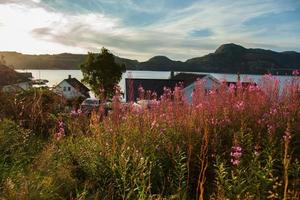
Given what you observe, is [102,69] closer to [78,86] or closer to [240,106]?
[78,86]

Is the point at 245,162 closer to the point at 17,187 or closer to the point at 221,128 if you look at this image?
the point at 221,128

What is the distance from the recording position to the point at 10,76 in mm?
12922

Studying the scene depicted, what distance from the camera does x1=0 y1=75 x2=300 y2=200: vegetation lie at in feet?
14.9

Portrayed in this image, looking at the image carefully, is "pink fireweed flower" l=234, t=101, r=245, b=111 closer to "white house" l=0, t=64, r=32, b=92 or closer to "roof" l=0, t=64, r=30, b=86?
"white house" l=0, t=64, r=32, b=92

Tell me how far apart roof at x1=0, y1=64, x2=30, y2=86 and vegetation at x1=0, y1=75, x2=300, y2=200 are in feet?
17.2

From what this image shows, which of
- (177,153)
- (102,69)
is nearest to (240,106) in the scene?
(177,153)

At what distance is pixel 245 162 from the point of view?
5230 millimetres

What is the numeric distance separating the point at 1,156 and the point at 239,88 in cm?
372

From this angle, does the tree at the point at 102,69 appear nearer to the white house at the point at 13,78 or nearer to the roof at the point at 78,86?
the roof at the point at 78,86

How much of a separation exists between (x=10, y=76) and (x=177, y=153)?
8799 mm

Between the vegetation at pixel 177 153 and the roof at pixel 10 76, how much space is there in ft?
17.2

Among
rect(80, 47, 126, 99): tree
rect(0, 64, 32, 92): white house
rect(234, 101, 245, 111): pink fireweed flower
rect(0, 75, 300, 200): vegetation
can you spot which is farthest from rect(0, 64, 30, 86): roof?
rect(80, 47, 126, 99): tree

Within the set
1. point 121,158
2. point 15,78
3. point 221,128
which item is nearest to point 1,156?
point 121,158

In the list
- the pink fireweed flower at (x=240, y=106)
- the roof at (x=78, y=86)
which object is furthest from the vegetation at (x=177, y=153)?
the roof at (x=78, y=86)
